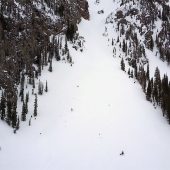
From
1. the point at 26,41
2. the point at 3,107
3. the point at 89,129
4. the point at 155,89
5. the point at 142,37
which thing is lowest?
the point at 89,129

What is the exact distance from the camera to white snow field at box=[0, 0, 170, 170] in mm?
43312

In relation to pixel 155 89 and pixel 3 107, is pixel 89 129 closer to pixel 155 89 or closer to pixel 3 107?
pixel 3 107

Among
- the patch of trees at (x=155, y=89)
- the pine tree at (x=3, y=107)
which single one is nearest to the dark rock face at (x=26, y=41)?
the pine tree at (x=3, y=107)

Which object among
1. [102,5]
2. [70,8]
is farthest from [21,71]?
[102,5]

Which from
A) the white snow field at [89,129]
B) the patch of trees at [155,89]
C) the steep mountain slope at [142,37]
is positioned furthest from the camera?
the steep mountain slope at [142,37]

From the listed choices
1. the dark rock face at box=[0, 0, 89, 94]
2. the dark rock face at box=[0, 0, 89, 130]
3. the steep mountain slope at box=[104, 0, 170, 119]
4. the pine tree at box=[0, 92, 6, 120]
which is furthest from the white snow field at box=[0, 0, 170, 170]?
the steep mountain slope at box=[104, 0, 170, 119]

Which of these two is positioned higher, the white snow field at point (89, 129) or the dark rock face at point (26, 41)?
the dark rock face at point (26, 41)

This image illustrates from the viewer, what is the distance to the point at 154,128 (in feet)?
182

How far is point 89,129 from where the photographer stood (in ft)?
169

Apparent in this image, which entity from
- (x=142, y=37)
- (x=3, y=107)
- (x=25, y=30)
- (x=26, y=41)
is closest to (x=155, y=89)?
(x=26, y=41)

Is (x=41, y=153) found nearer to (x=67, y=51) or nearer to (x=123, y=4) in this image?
(x=67, y=51)

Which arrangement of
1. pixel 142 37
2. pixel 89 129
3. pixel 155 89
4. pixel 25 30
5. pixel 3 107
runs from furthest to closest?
pixel 142 37 < pixel 25 30 < pixel 155 89 < pixel 89 129 < pixel 3 107

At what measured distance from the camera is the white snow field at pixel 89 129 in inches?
1705

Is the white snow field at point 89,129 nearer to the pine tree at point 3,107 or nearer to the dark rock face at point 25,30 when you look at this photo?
the pine tree at point 3,107
